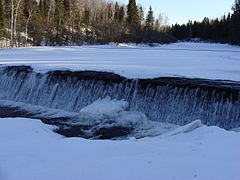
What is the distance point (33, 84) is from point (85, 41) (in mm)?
27384

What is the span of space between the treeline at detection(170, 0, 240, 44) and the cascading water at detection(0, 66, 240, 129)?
30.5 metres

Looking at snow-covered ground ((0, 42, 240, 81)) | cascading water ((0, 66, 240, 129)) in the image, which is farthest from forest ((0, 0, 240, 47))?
cascading water ((0, 66, 240, 129))

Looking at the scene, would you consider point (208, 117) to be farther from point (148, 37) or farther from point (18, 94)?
point (148, 37)

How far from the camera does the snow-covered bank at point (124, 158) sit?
8.87 feet

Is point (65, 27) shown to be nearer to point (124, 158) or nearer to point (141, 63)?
point (141, 63)

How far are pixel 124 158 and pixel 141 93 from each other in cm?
481

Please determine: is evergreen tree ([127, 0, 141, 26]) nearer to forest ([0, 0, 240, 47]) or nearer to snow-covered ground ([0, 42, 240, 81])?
forest ([0, 0, 240, 47])

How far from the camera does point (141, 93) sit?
7832 millimetres

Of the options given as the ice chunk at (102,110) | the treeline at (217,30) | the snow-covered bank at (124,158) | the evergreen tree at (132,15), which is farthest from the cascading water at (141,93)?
the evergreen tree at (132,15)

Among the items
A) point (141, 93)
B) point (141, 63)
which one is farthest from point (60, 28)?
point (141, 93)

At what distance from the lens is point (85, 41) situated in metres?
36.3

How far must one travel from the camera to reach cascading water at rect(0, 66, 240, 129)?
6758 millimetres

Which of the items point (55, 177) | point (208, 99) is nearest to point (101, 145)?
point (55, 177)

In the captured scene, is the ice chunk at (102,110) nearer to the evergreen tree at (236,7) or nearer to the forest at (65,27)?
the forest at (65,27)
